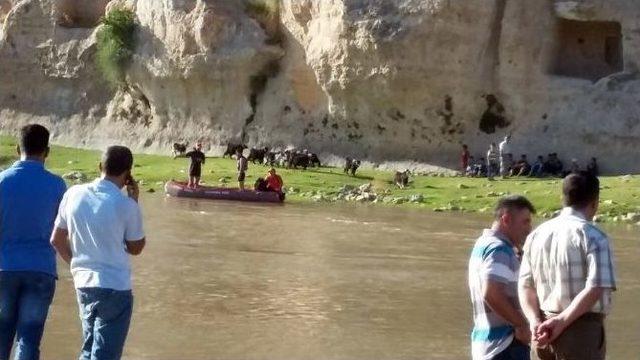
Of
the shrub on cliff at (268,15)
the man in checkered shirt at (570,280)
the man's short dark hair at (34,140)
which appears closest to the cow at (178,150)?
the shrub on cliff at (268,15)

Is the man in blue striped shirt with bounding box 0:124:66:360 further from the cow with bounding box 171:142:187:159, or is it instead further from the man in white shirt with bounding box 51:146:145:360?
the cow with bounding box 171:142:187:159

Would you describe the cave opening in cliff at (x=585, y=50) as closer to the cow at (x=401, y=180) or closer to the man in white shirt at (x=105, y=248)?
the cow at (x=401, y=180)

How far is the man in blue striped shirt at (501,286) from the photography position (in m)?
6.84

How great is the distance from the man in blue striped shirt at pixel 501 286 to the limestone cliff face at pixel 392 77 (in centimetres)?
3388

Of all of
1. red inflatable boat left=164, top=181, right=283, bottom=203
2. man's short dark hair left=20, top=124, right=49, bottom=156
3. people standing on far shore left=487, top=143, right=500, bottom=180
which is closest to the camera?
man's short dark hair left=20, top=124, right=49, bottom=156

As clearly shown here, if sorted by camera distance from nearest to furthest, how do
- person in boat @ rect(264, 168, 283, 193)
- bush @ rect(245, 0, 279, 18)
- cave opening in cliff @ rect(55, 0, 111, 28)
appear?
person in boat @ rect(264, 168, 283, 193) → bush @ rect(245, 0, 279, 18) → cave opening in cliff @ rect(55, 0, 111, 28)

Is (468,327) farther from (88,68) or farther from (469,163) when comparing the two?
(88,68)

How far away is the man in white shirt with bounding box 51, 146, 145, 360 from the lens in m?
7.51

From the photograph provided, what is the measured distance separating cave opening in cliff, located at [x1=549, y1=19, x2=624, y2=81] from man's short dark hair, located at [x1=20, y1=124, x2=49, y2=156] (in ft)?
118

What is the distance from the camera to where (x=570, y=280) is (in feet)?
21.2

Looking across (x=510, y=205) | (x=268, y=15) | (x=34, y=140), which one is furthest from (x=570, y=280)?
(x=268, y=15)

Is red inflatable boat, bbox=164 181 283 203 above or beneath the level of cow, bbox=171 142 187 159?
beneath

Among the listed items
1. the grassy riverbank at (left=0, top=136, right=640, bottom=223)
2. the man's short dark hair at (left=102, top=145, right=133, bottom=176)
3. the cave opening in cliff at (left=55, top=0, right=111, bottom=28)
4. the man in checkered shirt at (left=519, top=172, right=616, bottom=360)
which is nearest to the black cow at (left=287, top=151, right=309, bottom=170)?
the grassy riverbank at (left=0, top=136, right=640, bottom=223)

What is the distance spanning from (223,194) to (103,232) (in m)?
25.7
